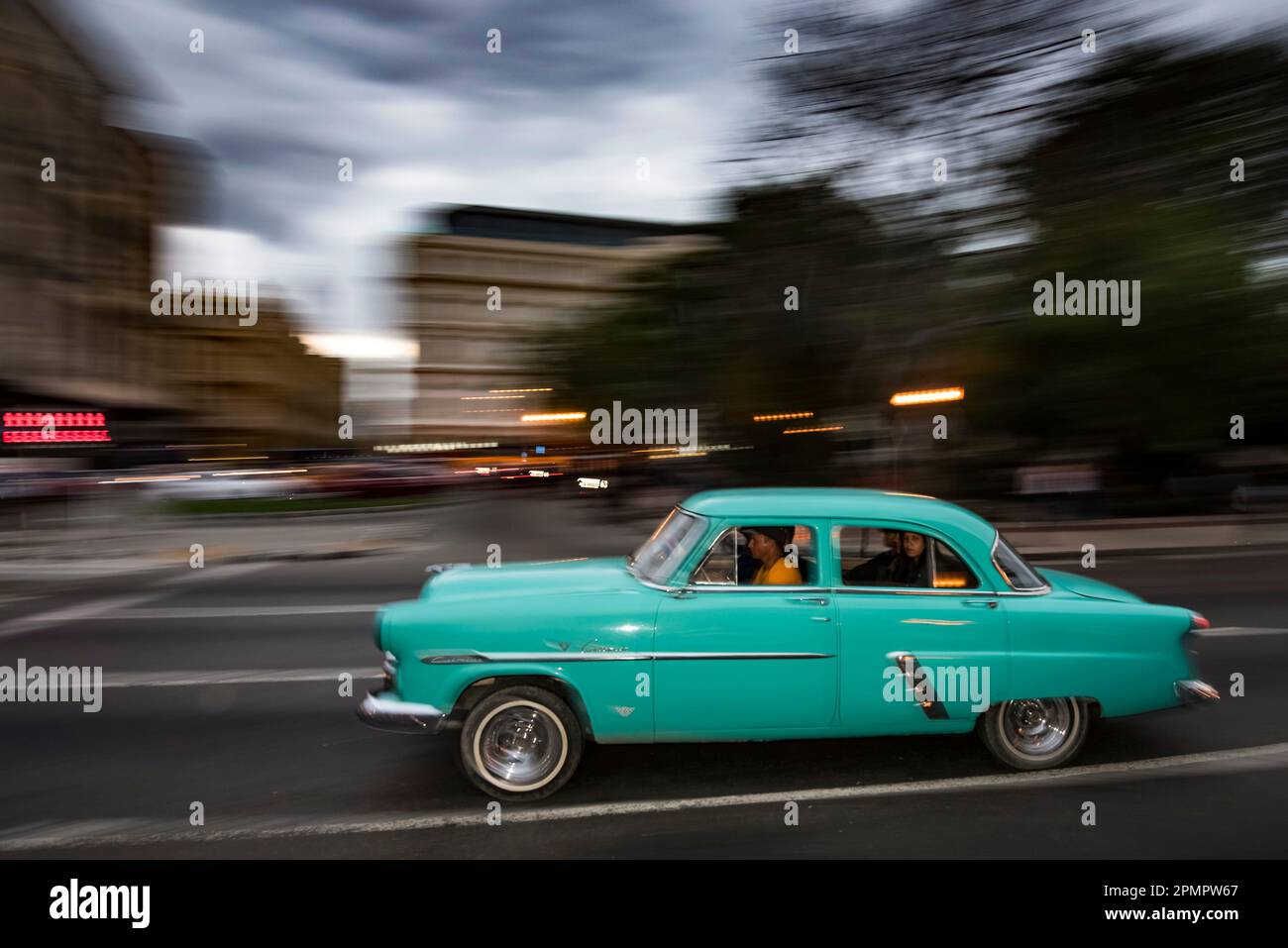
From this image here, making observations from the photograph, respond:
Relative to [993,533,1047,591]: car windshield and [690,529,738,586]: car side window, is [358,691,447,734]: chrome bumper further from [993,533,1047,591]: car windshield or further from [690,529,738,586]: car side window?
[993,533,1047,591]: car windshield

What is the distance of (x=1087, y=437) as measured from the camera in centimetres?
1761

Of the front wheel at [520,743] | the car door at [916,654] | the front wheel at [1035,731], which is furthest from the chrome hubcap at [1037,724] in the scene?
the front wheel at [520,743]

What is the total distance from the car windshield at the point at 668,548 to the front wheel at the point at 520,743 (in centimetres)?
87

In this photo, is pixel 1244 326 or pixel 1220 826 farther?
pixel 1244 326

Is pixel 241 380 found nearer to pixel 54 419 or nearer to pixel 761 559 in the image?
pixel 54 419

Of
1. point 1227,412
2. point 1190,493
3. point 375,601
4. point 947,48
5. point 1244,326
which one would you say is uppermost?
point 947,48

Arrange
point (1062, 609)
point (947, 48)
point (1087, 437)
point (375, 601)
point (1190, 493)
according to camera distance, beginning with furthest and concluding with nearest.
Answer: point (1190, 493)
point (1087, 437)
point (947, 48)
point (375, 601)
point (1062, 609)

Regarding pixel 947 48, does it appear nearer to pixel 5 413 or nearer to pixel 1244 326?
pixel 1244 326

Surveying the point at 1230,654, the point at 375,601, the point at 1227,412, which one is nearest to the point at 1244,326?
the point at 1227,412

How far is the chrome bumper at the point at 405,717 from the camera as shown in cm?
439

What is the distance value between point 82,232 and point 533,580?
2354 inches

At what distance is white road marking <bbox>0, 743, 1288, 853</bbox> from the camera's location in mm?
4164

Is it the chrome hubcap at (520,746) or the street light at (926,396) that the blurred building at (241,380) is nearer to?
the street light at (926,396)
